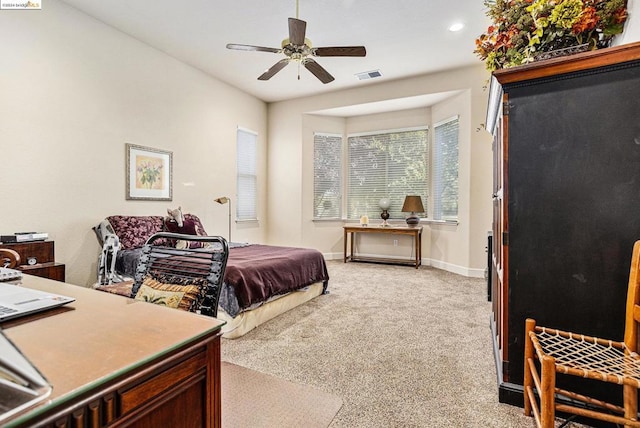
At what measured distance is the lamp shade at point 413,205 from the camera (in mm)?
5937

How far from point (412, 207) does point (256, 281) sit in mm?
3743

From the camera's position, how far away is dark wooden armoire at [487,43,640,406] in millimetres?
1582

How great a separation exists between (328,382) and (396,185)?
4.88 metres

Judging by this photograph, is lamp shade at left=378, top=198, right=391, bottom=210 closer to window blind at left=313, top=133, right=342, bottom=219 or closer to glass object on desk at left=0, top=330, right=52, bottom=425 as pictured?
window blind at left=313, top=133, right=342, bottom=219

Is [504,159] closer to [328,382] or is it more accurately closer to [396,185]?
[328,382]

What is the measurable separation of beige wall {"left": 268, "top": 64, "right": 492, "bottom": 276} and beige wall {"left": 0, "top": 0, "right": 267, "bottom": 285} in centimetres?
189

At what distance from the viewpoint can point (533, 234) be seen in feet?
5.89

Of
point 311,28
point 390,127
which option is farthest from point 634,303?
point 390,127

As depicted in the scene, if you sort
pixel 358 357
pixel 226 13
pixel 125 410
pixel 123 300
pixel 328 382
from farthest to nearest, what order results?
1. pixel 226 13
2. pixel 358 357
3. pixel 328 382
4. pixel 123 300
5. pixel 125 410

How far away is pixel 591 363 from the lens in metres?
1.37

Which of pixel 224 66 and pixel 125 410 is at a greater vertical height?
pixel 224 66

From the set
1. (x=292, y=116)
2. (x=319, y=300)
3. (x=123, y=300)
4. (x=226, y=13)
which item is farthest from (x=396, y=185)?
(x=123, y=300)

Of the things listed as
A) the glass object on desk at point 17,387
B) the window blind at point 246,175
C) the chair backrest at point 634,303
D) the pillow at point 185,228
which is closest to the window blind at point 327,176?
the window blind at point 246,175

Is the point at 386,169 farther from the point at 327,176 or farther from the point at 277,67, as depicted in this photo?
the point at 277,67
